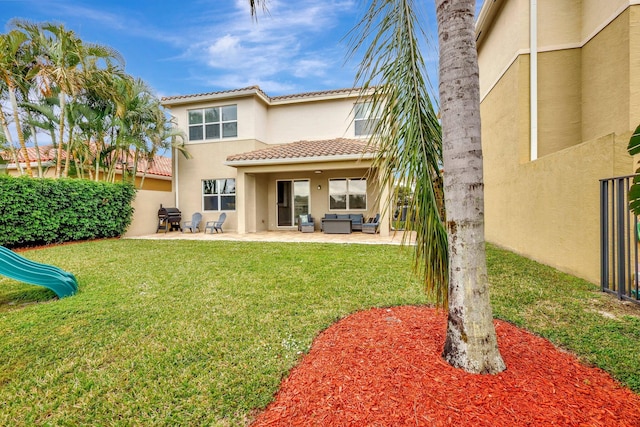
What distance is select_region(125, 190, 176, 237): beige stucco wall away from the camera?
563 inches

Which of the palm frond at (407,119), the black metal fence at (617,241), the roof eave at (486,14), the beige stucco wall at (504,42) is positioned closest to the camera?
the palm frond at (407,119)

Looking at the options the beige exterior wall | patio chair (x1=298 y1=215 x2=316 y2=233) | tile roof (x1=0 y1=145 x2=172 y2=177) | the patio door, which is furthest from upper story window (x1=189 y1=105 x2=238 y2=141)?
patio chair (x1=298 y1=215 x2=316 y2=233)

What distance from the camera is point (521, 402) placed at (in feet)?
6.50

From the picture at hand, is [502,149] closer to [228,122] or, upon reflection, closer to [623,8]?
[623,8]

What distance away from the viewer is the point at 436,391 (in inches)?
83.7

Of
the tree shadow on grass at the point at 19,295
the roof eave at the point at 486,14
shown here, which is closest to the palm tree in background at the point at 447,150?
the tree shadow on grass at the point at 19,295

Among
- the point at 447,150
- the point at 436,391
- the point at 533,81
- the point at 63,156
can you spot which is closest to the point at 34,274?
the point at 436,391

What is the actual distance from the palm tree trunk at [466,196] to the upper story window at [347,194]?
12791 millimetres

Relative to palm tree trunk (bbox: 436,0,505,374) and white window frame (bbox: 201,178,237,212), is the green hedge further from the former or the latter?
palm tree trunk (bbox: 436,0,505,374)

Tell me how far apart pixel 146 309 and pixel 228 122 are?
519 inches

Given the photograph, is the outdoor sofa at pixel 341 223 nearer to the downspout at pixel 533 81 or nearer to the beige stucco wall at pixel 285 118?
the beige stucco wall at pixel 285 118

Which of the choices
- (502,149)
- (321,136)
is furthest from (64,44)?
(502,149)

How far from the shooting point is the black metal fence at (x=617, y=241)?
4.45 metres

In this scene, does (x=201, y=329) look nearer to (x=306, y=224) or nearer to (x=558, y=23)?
(x=558, y=23)
